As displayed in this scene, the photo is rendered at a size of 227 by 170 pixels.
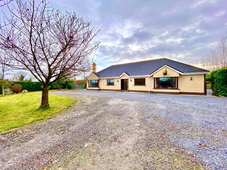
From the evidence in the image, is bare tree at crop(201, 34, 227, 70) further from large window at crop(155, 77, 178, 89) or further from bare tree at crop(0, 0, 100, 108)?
bare tree at crop(0, 0, 100, 108)

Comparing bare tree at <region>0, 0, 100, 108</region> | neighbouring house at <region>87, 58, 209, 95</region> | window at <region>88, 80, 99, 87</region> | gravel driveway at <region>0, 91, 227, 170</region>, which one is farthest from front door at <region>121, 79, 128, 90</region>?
gravel driveway at <region>0, 91, 227, 170</region>

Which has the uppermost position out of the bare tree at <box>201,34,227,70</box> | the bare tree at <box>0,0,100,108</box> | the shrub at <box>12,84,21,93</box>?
the bare tree at <box>201,34,227,70</box>

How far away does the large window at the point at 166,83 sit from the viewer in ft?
43.6

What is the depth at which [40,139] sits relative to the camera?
321cm

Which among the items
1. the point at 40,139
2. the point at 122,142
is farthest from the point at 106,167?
the point at 40,139

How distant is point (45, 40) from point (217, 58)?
26035 millimetres

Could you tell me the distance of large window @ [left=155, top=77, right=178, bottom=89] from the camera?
43.6ft

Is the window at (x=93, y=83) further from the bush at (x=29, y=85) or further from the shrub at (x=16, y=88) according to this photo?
the shrub at (x=16, y=88)

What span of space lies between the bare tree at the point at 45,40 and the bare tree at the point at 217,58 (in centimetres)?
2179

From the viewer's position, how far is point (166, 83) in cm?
1373

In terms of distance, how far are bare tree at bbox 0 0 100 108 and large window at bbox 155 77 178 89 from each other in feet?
35.8

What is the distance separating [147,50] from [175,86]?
8562mm

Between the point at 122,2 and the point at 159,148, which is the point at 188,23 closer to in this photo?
the point at 122,2

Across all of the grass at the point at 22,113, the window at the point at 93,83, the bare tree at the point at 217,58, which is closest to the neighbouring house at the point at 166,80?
Result: the window at the point at 93,83
